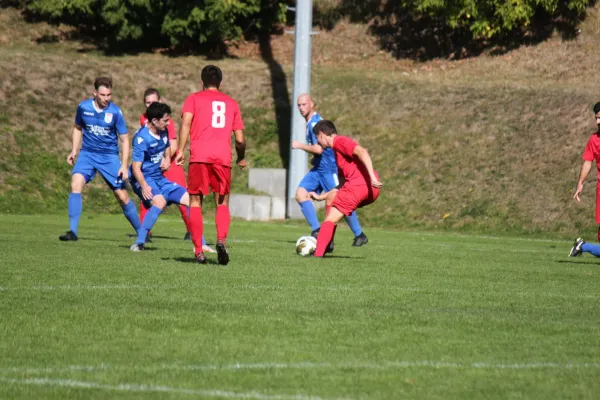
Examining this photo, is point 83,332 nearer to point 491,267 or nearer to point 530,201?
point 491,267

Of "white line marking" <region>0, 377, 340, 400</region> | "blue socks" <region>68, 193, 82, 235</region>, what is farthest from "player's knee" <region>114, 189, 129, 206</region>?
"white line marking" <region>0, 377, 340, 400</region>

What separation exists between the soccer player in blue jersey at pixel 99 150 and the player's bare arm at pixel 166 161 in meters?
0.77

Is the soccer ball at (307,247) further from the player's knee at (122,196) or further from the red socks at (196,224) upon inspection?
the player's knee at (122,196)

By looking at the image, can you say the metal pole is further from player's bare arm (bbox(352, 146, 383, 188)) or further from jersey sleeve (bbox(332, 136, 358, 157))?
player's bare arm (bbox(352, 146, 383, 188))

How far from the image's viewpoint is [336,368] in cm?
598

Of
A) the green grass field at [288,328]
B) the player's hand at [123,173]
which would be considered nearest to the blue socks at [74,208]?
the player's hand at [123,173]

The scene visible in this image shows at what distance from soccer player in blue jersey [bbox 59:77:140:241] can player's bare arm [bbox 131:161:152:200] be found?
118 cm

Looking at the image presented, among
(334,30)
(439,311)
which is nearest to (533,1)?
(334,30)

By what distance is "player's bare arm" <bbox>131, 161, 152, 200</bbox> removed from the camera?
1353 centimetres

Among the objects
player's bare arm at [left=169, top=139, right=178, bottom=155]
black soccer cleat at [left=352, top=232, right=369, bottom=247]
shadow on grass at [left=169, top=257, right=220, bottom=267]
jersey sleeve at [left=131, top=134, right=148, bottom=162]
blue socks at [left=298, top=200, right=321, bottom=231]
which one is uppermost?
jersey sleeve at [left=131, top=134, right=148, bottom=162]

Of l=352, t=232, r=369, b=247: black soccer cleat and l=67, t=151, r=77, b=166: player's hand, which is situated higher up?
l=67, t=151, r=77, b=166: player's hand

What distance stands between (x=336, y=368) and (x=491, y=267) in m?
7.63

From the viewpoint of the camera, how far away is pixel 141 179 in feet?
44.8

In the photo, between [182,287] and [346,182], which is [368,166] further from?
[182,287]
